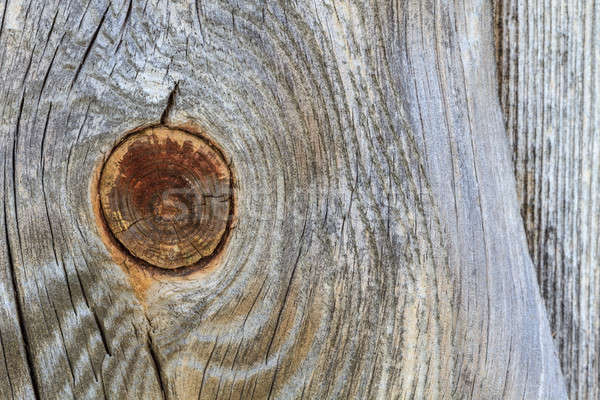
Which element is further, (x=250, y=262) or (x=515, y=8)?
(x=515, y=8)

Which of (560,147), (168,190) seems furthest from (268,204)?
(560,147)

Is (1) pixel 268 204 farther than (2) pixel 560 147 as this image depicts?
No

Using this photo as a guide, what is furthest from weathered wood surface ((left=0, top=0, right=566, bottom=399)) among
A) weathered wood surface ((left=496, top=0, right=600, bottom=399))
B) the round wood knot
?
weathered wood surface ((left=496, top=0, right=600, bottom=399))

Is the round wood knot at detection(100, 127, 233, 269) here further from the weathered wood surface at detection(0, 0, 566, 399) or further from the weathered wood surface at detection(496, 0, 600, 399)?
the weathered wood surface at detection(496, 0, 600, 399)

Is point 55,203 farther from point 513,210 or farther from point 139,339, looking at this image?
point 513,210

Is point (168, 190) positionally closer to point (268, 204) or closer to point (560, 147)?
point (268, 204)

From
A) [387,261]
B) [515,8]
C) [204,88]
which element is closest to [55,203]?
[204,88]

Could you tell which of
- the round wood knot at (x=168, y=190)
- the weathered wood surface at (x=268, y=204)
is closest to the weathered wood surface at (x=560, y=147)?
the weathered wood surface at (x=268, y=204)
